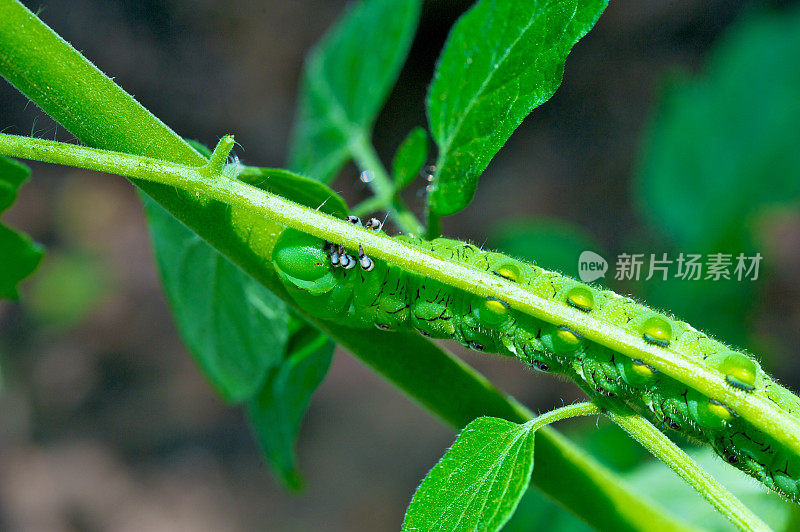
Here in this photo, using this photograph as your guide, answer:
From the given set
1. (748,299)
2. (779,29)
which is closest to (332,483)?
(748,299)

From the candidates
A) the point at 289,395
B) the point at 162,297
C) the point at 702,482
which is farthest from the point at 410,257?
the point at 162,297

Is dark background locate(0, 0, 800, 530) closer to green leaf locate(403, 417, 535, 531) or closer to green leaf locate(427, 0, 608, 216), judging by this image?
green leaf locate(427, 0, 608, 216)

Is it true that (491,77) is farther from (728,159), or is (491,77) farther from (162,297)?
(162,297)

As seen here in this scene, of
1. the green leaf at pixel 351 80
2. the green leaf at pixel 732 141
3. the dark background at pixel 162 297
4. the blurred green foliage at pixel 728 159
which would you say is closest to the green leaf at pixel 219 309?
the green leaf at pixel 351 80

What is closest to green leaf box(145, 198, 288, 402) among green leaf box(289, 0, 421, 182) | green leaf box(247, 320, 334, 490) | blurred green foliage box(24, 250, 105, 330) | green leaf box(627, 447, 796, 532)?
green leaf box(247, 320, 334, 490)

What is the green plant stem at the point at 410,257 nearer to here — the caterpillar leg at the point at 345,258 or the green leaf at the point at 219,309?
the caterpillar leg at the point at 345,258

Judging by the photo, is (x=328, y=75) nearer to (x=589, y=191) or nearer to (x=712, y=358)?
(x=712, y=358)
